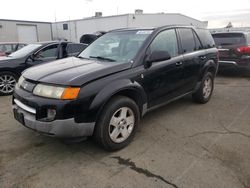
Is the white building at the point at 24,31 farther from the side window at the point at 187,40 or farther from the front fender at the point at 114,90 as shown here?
the front fender at the point at 114,90

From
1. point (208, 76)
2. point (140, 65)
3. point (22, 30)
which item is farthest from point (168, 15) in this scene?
point (140, 65)

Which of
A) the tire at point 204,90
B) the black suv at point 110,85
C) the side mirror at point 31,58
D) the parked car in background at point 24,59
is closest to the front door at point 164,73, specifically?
the black suv at point 110,85

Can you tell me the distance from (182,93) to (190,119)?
0.52 meters

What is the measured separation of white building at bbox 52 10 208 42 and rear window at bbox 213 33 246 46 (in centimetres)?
1393

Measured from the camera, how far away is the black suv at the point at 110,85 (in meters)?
2.69

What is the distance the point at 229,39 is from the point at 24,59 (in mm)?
6905

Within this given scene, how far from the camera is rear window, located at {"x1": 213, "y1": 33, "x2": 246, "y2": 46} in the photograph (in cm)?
786

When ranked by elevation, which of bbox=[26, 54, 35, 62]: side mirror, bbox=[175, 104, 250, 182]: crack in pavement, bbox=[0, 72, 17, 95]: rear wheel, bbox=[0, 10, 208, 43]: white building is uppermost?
bbox=[0, 10, 208, 43]: white building

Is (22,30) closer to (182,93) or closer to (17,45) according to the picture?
(17,45)

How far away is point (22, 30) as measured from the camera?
28.0 m

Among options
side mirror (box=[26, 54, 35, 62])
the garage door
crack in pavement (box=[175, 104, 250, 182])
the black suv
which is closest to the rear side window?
the black suv

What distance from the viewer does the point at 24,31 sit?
92.5ft

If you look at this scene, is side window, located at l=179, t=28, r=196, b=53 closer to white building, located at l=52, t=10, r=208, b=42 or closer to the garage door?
white building, located at l=52, t=10, r=208, b=42

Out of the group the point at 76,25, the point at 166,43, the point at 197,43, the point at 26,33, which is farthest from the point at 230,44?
the point at 26,33
